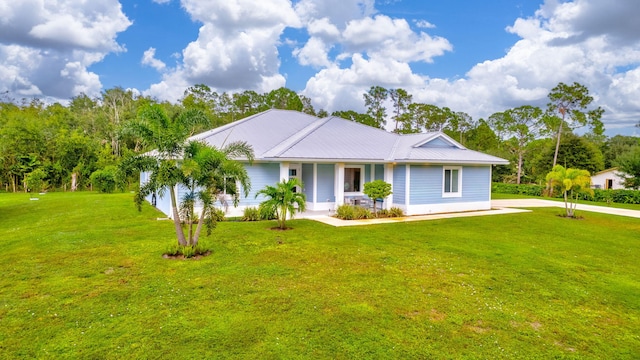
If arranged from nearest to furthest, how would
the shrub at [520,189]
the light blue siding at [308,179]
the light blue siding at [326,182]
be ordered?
1. the light blue siding at [326,182]
2. the light blue siding at [308,179]
3. the shrub at [520,189]

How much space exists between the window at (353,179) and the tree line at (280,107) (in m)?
12.8

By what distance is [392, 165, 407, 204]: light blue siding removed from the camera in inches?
634

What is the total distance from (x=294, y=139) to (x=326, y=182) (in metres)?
2.78

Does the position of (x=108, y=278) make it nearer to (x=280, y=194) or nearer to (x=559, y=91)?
(x=280, y=194)

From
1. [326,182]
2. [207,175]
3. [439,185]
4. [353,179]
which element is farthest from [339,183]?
[207,175]

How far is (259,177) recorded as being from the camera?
15.0 meters

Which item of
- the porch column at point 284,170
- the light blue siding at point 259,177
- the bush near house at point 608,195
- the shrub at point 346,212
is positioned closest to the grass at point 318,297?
the shrub at point 346,212

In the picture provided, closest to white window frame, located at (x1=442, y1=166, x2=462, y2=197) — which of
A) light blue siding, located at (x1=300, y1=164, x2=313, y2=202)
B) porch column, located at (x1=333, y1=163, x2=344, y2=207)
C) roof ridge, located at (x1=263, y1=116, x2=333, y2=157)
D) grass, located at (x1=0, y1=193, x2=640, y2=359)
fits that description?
porch column, located at (x1=333, y1=163, x2=344, y2=207)

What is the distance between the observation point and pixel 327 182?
16.6 m

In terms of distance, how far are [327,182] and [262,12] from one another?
30.8 ft

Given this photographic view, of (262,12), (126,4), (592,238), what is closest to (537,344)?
(592,238)

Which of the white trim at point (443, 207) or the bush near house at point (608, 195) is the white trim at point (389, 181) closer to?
the white trim at point (443, 207)

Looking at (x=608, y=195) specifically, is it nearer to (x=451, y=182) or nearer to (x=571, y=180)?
(x=571, y=180)

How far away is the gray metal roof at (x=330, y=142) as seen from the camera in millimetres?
15602
